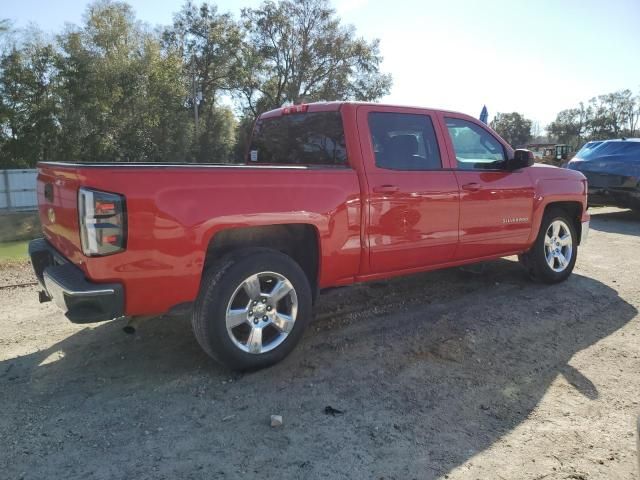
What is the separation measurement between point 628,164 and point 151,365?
10.7 m

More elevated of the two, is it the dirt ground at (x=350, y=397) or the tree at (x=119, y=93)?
the tree at (x=119, y=93)

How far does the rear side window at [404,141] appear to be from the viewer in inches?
162

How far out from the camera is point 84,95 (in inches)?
1099

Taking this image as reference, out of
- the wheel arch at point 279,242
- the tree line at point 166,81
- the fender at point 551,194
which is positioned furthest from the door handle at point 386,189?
the tree line at point 166,81

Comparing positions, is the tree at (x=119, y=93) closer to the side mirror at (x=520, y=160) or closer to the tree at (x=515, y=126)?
the side mirror at (x=520, y=160)

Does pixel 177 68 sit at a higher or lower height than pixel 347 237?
higher

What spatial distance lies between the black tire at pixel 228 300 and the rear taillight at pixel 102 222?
0.62m

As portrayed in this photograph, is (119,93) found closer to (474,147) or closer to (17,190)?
(17,190)

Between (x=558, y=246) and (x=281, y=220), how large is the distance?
3.78 m

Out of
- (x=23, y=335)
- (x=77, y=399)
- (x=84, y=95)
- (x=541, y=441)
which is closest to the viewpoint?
(x=541, y=441)

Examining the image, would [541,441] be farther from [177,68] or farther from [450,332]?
[177,68]

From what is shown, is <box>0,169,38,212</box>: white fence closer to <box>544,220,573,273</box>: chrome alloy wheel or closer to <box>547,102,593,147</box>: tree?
<box>544,220,573,273</box>: chrome alloy wheel

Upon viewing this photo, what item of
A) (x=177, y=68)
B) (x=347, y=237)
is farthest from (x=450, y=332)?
(x=177, y=68)

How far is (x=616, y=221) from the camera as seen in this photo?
11.1m
